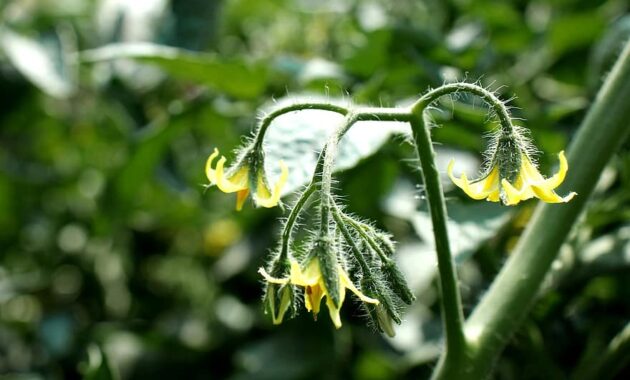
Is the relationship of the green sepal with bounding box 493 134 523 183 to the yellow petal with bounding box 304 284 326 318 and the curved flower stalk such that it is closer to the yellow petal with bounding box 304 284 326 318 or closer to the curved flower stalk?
the curved flower stalk

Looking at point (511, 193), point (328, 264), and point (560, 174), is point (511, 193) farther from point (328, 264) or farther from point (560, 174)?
point (328, 264)

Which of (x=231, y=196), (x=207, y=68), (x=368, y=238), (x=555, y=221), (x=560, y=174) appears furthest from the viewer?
(x=231, y=196)

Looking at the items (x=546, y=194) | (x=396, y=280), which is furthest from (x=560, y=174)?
(x=396, y=280)

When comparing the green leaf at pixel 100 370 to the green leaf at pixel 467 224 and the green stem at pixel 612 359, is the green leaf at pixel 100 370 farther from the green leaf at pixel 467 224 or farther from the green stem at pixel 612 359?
the green stem at pixel 612 359

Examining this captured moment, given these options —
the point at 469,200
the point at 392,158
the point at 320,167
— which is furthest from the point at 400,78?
the point at 320,167

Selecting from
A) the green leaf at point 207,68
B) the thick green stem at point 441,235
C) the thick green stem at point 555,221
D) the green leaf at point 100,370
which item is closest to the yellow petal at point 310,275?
the thick green stem at point 441,235

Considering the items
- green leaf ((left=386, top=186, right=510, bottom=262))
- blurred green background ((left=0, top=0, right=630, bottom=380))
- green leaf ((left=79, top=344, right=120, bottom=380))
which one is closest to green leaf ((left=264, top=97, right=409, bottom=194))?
blurred green background ((left=0, top=0, right=630, bottom=380))

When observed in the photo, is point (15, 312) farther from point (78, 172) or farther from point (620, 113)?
point (620, 113)

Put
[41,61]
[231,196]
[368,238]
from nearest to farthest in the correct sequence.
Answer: [368,238], [41,61], [231,196]
